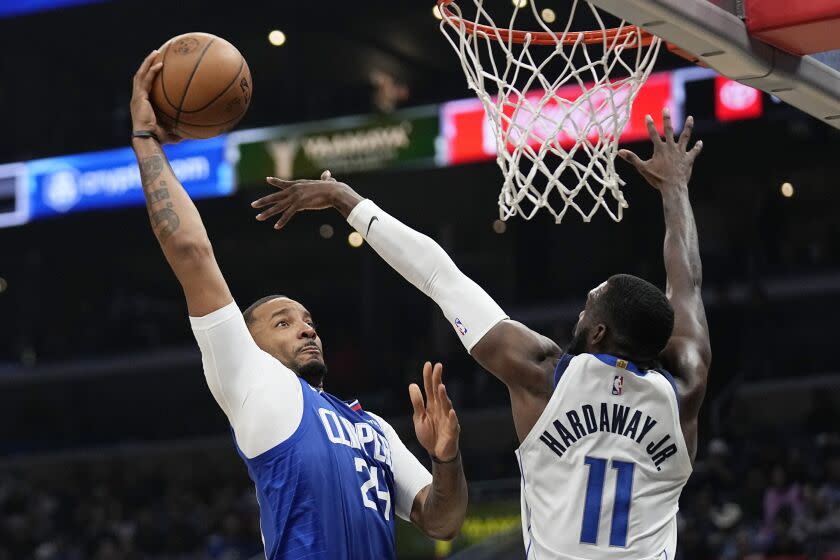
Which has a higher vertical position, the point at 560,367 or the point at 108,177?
the point at 108,177

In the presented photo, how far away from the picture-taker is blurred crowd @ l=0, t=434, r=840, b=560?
900 centimetres

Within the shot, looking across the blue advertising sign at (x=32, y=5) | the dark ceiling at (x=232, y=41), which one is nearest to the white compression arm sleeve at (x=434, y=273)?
the dark ceiling at (x=232, y=41)

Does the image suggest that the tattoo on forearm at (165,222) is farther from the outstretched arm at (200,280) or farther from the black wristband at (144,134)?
the black wristband at (144,134)

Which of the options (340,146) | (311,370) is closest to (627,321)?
(311,370)

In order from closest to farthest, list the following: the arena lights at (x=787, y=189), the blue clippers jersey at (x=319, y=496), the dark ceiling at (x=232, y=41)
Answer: the blue clippers jersey at (x=319, y=496)
the arena lights at (x=787, y=189)
the dark ceiling at (x=232, y=41)

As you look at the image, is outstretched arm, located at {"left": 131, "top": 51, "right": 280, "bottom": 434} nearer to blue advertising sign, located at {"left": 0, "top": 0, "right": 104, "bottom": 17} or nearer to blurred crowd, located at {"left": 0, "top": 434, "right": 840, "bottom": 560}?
blurred crowd, located at {"left": 0, "top": 434, "right": 840, "bottom": 560}

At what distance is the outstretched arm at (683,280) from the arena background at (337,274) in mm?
5216

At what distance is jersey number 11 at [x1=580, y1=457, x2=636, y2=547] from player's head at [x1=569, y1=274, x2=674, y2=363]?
0.83 ft

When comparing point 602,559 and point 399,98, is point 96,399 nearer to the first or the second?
point 399,98

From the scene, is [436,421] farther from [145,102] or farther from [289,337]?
[145,102]

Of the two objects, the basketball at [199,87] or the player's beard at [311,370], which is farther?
the player's beard at [311,370]

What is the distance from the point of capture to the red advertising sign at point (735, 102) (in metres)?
9.41

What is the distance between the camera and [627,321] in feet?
9.34

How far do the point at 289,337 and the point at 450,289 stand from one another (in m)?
0.62
